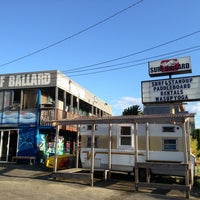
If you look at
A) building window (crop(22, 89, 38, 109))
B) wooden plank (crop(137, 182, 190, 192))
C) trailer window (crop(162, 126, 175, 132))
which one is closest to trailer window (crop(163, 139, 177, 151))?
trailer window (crop(162, 126, 175, 132))

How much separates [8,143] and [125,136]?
34.2ft

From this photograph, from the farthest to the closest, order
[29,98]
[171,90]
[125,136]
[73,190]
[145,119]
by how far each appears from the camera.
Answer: [29,98] < [171,90] < [125,136] < [145,119] < [73,190]

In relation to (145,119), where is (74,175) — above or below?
below

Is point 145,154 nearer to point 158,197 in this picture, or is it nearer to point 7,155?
point 158,197

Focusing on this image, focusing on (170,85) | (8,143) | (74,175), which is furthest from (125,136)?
(8,143)

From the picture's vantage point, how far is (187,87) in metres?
18.6

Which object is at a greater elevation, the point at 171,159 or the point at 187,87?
the point at 187,87

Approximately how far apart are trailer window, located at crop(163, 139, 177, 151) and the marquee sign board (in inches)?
250

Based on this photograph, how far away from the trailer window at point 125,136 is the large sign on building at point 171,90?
4330mm

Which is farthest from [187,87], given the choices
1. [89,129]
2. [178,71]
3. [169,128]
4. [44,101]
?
[44,101]

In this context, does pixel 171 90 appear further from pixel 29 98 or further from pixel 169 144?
pixel 29 98

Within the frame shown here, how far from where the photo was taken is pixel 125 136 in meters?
15.8

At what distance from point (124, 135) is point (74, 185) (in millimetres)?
4234

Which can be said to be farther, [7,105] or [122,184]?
[7,105]
